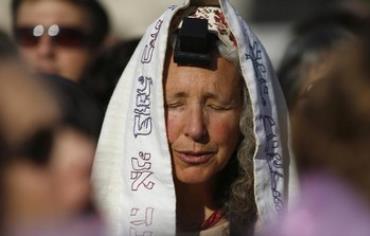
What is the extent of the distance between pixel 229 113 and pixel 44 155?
163 centimetres

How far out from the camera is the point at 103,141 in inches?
133

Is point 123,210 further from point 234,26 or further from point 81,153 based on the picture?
point 81,153

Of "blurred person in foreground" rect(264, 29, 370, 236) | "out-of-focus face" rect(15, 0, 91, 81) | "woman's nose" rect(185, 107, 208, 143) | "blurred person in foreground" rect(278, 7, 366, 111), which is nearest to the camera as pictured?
"blurred person in foreground" rect(264, 29, 370, 236)

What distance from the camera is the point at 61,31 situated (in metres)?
4.24

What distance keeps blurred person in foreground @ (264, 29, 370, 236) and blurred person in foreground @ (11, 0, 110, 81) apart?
225 centimetres

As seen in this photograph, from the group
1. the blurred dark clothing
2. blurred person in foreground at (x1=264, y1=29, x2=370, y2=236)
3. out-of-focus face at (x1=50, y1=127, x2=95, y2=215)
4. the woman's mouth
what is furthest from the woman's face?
out-of-focus face at (x1=50, y1=127, x2=95, y2=215)

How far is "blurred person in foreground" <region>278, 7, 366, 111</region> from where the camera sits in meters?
3.90

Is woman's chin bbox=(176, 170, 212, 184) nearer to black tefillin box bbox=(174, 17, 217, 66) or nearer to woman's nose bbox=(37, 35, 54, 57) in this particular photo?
black tefillin box bbox=(174, 17, 217, 66)

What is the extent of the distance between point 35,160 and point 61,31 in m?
2.60

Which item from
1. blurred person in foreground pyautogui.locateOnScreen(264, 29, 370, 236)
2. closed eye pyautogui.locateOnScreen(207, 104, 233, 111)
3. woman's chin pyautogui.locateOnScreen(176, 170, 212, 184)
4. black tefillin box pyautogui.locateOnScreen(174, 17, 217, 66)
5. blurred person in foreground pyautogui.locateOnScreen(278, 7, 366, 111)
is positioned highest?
blurred person in foreground pyautogui.locateOnScreen(264, 29, 370, 236)

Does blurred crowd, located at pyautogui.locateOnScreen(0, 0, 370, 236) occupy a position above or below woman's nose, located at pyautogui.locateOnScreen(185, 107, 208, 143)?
above

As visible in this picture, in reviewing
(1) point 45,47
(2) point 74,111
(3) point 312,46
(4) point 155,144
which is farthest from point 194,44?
(2) point 74,111

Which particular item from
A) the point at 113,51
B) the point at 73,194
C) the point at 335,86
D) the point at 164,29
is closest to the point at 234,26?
the point at 164,29

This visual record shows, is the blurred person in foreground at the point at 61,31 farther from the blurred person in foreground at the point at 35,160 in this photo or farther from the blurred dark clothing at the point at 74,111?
the blurred person in foreground at the point at 35,160
